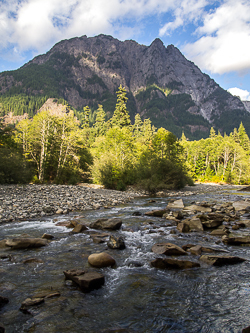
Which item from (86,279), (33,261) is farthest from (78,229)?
(86,279)

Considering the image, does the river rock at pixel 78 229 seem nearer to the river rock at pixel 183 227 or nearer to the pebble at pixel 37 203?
the river rock at pixel 183 227

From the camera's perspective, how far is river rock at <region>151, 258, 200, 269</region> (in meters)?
5.16

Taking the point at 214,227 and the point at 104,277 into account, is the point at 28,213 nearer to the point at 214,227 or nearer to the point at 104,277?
the point at 104,277

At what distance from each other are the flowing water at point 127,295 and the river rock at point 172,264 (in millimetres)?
160

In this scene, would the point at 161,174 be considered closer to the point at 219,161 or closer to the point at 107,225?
the point at 107,225

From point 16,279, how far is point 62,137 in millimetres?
26206

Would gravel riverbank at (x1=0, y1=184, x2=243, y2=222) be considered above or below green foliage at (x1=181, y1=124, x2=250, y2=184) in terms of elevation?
below

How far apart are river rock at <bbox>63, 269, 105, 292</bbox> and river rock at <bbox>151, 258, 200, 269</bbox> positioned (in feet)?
5.17

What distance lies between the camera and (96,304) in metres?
3.62

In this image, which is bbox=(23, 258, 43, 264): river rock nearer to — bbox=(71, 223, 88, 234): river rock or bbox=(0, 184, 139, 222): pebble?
bbox=(71, 223, 88, 234): river rock

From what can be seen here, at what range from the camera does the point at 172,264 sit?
519cm

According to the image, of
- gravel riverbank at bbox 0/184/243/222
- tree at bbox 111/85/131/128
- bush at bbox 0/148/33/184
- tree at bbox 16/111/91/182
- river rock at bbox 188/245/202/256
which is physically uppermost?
tree at bbox 111/85/131/128

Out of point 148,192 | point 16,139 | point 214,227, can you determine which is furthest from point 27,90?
point 214,227

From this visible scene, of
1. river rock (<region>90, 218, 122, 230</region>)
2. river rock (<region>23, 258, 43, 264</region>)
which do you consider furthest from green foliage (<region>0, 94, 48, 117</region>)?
river rock (<region>23, 258, 43, 264</region>)
